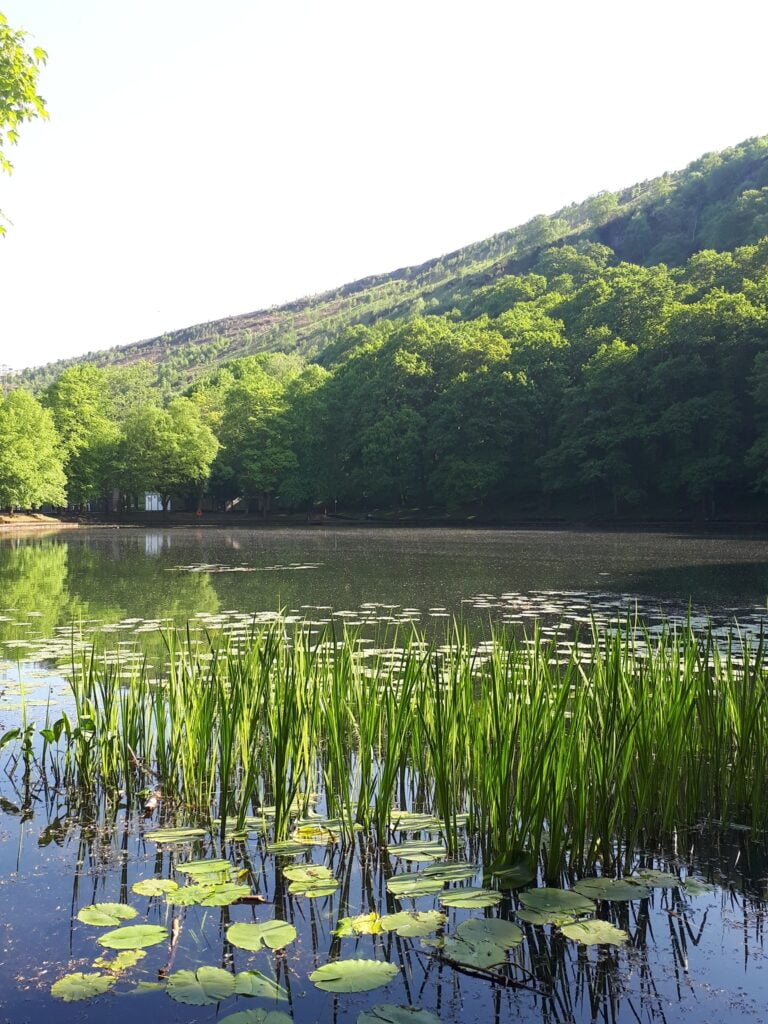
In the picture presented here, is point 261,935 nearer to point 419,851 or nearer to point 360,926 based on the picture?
point 360,926

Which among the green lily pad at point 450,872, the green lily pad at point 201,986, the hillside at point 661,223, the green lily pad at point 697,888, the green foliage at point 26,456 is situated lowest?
the green lily pad at point 697,888

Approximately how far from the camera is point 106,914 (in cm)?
312

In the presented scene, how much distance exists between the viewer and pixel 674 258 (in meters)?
99.8

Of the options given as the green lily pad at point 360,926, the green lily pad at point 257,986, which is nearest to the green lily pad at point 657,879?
the green lily pad at point 360,926

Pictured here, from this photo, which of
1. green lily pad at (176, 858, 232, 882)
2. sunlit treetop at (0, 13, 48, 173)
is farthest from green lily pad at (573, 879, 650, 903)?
sunlit treetop at (0, 13, 48, 173)

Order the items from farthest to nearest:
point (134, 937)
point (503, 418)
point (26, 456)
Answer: point (503, 418)
point (26, 456)
point (134, 937)

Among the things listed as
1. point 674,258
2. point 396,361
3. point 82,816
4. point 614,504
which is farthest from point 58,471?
point 674,258

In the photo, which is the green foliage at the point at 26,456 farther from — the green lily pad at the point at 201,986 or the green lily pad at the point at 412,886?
the green lily pad at the point at 201,986

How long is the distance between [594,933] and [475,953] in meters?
0.43

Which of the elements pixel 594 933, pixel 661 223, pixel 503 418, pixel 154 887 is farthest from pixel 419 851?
pixel 661 223

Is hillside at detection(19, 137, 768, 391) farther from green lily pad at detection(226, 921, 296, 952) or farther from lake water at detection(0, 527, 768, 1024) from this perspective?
green lily pad at detection(226, 921, 296, 952)

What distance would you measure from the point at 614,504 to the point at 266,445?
98.7 ft

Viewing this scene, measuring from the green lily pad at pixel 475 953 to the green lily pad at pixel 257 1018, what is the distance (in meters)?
0.64

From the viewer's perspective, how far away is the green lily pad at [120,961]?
9.14 ft
